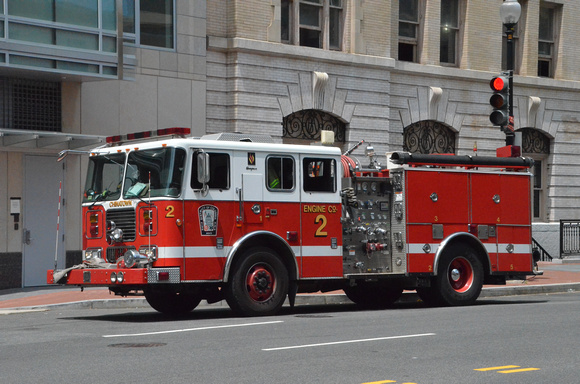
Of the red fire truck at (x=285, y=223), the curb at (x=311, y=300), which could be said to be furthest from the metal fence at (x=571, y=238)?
the red fire truck at (x=285, y=223)

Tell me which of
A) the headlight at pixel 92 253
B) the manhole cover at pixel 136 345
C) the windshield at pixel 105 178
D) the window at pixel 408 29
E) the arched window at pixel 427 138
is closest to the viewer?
the manhole cover at pixel 136 345

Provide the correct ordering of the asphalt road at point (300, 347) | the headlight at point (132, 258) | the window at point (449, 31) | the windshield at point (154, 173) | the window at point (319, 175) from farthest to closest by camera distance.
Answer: the window at point (449, 31)
the window at point (319, 175)
the windshield at point (154, 173)
the headlight at point (132, 258)
the asphalt road at point (300, 347)

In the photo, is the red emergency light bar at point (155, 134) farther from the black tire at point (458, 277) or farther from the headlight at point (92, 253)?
the black tire at point (458, 277)

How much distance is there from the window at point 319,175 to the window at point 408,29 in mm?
14128

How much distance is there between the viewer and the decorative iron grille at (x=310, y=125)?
86.7ft

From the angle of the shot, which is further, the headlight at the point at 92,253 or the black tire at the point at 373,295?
the black tire at the point at 373,295

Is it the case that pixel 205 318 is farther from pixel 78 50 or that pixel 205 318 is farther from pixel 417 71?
pixel 417 71

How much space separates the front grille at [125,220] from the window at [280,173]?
2.10 m

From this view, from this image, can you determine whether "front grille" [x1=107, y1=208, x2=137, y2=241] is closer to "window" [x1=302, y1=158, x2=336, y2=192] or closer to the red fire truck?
the red fire truck

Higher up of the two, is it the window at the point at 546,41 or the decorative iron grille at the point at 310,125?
the window at the point at 546,41

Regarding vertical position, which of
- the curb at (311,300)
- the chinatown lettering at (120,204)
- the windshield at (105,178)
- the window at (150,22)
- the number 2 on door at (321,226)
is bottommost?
the curb at (311,300)

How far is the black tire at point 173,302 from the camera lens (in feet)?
52.4

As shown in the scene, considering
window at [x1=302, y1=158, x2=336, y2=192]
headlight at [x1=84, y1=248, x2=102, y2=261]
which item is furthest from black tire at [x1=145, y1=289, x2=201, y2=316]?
window at [x1=302, y1=158, x2=336, y2=192]

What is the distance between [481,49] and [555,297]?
12.8 m
